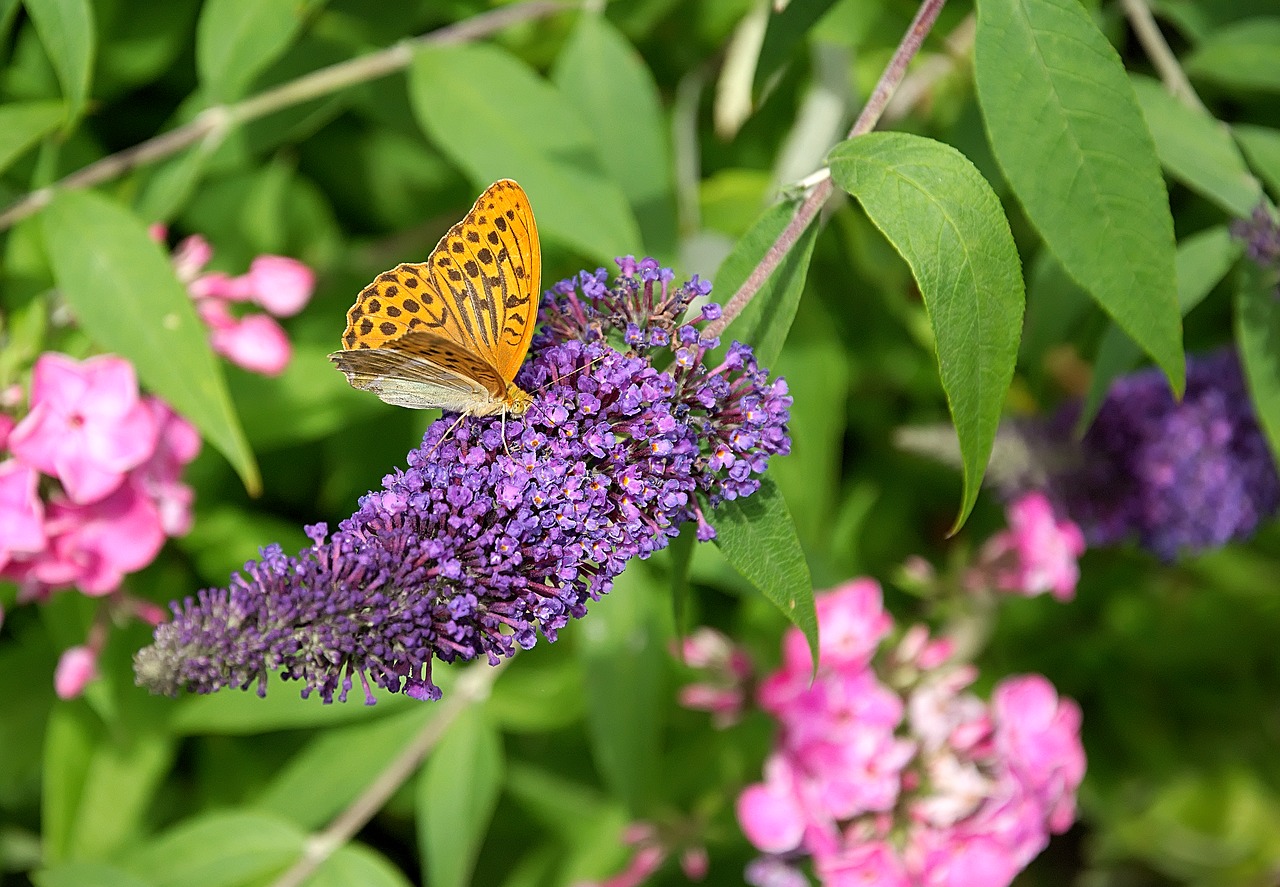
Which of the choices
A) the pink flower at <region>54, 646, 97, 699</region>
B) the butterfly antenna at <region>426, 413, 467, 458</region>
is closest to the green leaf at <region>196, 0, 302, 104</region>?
the butterfly antenna at <region>426, 413, 467, 458</region>

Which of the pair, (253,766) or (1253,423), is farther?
(253,766)

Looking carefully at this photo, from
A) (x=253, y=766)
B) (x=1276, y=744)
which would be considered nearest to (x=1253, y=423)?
(x=1276, y=744)

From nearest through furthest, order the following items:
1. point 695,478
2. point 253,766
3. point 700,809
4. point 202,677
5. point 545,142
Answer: point 202,677 → point 695,478 → point 545,142 → point 700,809 → point 253,766

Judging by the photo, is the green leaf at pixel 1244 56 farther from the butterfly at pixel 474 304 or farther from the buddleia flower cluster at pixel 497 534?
the butterfly at pixel 474 304

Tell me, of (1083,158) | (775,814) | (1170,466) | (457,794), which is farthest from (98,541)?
(1170,466)

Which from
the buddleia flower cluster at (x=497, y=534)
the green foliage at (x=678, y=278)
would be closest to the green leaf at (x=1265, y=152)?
→ the green foliage at (x=678, y=278)

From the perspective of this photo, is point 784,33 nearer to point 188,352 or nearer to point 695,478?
point 695,478
